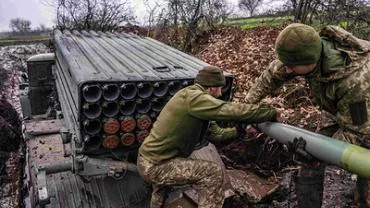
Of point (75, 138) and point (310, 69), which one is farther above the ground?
point (310, 69)

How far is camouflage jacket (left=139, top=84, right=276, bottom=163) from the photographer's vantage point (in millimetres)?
3963

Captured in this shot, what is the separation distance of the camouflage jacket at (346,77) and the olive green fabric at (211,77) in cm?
85

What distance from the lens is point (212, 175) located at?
4453mm

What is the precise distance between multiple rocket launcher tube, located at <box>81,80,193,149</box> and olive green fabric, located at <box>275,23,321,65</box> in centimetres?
154

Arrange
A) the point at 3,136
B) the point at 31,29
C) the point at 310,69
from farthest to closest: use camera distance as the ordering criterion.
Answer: the point at 31,29
the point at 3,136
the point at 310,69

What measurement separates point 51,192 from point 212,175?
6.45ft

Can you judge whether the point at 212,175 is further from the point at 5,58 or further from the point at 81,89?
the point at 5,58

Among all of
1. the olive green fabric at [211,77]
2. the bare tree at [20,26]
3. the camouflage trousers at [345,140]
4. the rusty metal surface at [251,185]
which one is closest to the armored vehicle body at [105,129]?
the olive green fabric at [211,77]

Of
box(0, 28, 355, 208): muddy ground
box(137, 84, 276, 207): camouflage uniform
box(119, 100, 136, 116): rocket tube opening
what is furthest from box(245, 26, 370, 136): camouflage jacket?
box(119, 100, 136, 116): rocket tube opening

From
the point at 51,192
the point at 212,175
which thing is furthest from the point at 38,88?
the point at 212,175

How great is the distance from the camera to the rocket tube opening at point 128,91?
4602 millimetres

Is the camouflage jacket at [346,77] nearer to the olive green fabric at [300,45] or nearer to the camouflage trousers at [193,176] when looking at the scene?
the olive green fabric at [300,45]

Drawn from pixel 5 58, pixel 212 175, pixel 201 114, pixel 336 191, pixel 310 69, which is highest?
pixel 310 69

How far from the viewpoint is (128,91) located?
15.3ft
